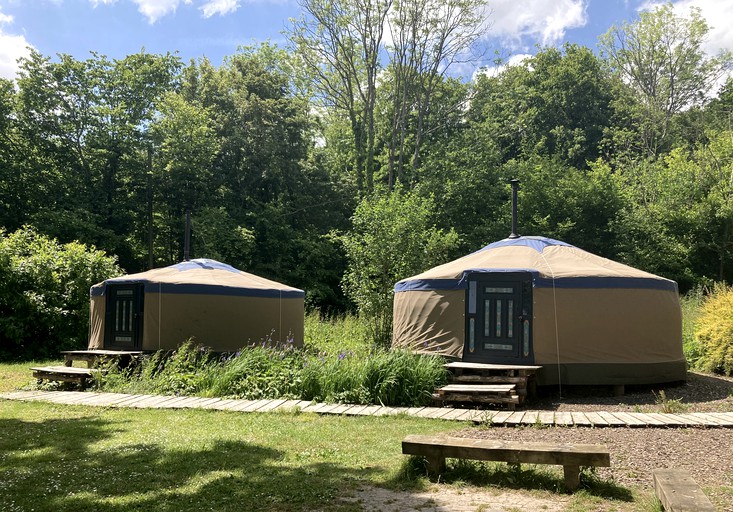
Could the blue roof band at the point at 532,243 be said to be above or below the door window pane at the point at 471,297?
above

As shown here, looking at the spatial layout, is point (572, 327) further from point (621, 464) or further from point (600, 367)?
point (621, 464)

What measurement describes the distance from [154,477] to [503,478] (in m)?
2.04

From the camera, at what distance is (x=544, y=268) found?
7.25 meters

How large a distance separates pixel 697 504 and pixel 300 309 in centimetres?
893

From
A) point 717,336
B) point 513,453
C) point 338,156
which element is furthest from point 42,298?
point 338,156

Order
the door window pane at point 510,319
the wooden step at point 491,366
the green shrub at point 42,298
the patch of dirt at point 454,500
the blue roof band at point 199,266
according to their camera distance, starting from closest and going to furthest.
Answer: the patch of dirt at point 454,500
the wooden step at point 491,366
the door window pane at point 510,319
the blue roof band at point 199,266
the green shrub at point 42,298

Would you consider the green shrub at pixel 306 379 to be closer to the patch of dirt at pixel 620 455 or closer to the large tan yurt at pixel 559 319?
the large tan yurt at pixel 559 319

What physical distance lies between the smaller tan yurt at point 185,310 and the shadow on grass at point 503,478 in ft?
18.6

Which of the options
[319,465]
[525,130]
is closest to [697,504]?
[319,465]

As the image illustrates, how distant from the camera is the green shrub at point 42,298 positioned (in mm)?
11305

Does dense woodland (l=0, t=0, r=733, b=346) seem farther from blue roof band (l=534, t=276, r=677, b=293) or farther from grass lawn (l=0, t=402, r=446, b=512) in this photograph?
grass lawn (l=0, t=402, r=446, b=512)

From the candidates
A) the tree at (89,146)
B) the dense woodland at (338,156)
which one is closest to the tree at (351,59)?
the dense woodland at (338,156)

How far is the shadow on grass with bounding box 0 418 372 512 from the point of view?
Result: 2.88 metres

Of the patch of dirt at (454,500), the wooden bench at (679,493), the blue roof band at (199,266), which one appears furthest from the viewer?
the blue roof band at (199,266)
